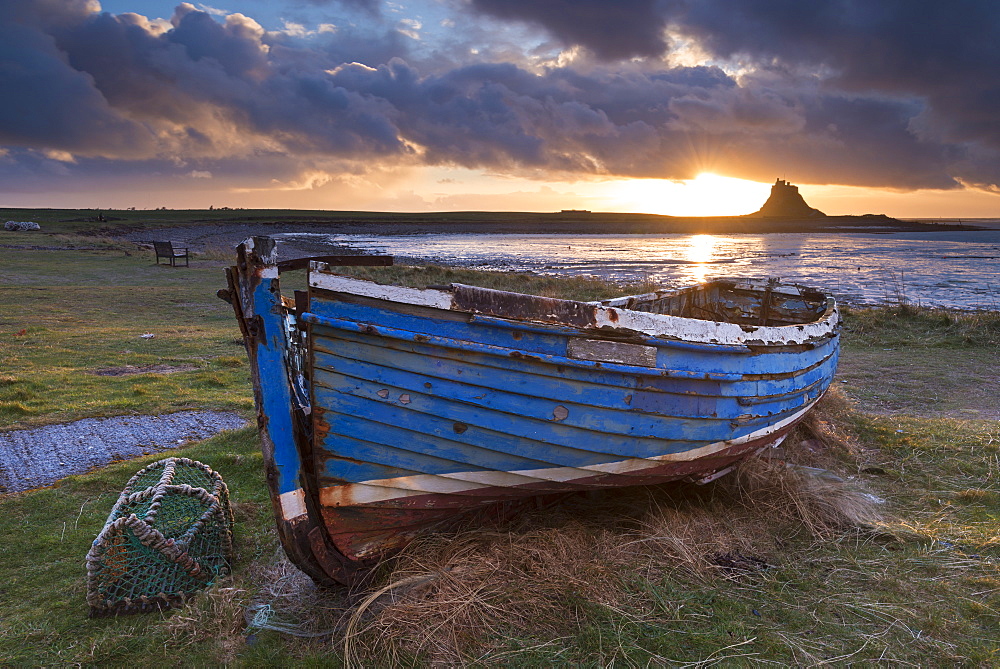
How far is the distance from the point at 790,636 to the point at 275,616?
9.94 feet

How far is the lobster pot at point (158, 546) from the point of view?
359cm

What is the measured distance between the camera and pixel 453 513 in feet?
12.7

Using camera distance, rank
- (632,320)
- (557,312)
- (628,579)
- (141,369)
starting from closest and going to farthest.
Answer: (557,312) < (632,320) < (628,579) < (141,369)

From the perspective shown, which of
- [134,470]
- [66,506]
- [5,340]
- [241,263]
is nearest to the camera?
[241,263]

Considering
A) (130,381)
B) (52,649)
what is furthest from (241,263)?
(130,381)

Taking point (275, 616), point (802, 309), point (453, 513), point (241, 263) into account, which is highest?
point (241, 263)

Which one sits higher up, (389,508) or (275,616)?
(389,508)

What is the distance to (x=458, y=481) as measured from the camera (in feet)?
11.8

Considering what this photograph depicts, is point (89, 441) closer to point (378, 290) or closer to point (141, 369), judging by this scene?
point (141, 369)

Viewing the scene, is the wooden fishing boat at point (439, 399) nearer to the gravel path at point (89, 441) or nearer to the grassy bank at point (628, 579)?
the grassy bank at point (628, 579)

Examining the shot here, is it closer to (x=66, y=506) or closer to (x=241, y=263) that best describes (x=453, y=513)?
(x=241, y=263)

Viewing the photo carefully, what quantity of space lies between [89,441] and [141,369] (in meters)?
3.23

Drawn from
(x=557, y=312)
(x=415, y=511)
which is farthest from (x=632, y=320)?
(x=415, y=511)

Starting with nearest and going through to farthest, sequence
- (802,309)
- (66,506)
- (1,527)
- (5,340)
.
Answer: (1,527) → (66,506) → (802,309) → (5,340)
